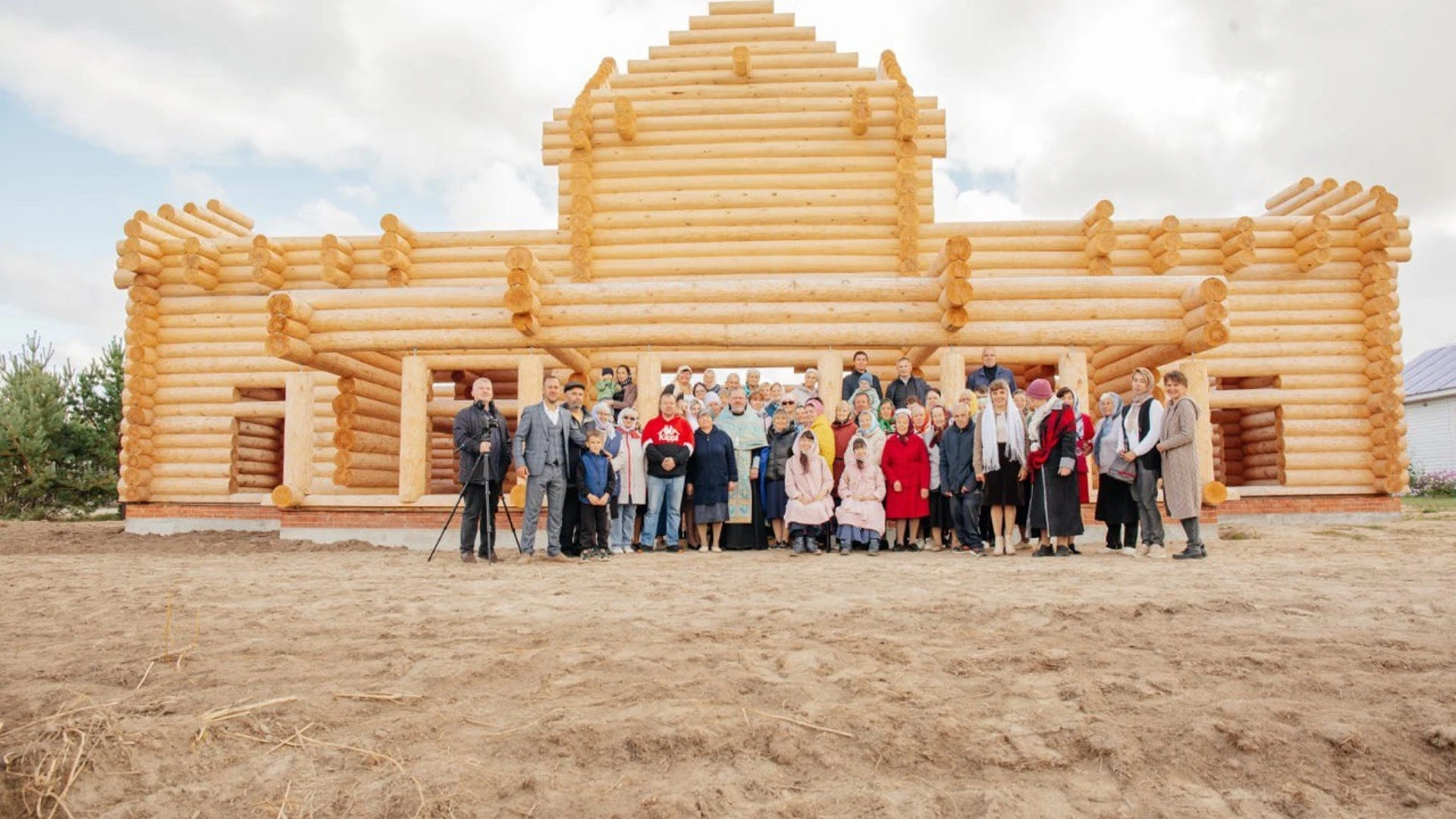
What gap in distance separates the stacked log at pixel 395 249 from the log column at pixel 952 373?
9330 mm

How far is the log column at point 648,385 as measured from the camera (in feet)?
36.9

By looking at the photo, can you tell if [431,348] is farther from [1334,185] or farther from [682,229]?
[1334,185]

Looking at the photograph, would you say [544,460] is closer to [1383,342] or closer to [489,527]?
[489,527]

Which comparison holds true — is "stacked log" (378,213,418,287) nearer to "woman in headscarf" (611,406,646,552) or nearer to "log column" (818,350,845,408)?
"woman in headscarf" (611,406,646,552)

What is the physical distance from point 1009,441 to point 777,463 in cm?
253

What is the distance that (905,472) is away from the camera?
960 centimetres

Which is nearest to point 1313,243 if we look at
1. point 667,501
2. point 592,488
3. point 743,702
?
point 667,501

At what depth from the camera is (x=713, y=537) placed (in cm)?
984

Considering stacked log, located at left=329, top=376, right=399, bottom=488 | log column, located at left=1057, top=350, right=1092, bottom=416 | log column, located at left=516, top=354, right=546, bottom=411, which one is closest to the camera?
log column, located at left=1057, top=350, right=1092, bottom=416

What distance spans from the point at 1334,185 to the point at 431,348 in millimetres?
15601

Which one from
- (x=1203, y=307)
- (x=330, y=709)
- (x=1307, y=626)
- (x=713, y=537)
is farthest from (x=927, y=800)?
(x=1203, y=307)

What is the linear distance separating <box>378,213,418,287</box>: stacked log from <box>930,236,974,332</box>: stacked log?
30.1 feet

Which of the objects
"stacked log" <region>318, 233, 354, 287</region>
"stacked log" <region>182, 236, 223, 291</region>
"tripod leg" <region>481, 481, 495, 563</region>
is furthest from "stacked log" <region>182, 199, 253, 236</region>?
"tripod leg" <region>481, 481, 495, 563</region>

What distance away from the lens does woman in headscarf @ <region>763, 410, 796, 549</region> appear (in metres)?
9.84
